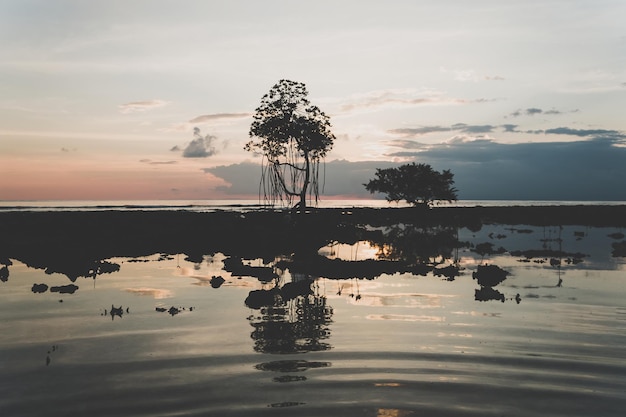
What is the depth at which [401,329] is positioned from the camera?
1587 cm

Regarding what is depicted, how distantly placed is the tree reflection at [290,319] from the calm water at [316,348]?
76mm

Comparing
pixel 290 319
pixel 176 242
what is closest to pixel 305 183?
pixel 176 242

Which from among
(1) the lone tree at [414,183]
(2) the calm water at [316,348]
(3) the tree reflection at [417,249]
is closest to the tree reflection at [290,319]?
(2) the calm water at [316,348]

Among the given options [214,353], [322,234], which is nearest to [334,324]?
[214,353]

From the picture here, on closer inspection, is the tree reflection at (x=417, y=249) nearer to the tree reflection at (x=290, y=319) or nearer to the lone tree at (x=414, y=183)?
the tree reflection at (x=290, y=319)

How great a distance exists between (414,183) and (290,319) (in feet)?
265

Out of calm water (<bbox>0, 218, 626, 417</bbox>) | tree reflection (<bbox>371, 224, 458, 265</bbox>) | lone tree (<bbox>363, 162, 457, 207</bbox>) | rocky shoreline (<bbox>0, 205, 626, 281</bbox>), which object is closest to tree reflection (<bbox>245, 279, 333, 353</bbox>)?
calm water (<bbox>0, 218, 626, 417</bbox>)

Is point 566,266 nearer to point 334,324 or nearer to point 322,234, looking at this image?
point 334,324

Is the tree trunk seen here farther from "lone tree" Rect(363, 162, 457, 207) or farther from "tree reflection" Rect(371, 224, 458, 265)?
"lone tree" Rect(363, 162, 457, 207)

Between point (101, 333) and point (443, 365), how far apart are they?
9774mm

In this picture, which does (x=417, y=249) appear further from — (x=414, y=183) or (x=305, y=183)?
(x=414, y=183)

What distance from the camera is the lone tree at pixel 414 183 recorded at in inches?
3743

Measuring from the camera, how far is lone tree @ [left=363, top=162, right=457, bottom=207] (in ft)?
312

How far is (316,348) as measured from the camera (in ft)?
45.4
